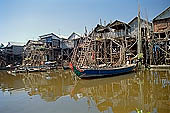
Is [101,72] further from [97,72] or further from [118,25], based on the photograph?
[118,25]

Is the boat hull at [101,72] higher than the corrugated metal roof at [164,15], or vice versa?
the corrugated metal roof at [164,15]

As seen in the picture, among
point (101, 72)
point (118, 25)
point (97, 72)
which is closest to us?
point (97, 72)

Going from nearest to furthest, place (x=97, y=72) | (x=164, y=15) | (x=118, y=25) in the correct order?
(x=97, y=72) < (x=164, y=15) < (x=118, y=25)

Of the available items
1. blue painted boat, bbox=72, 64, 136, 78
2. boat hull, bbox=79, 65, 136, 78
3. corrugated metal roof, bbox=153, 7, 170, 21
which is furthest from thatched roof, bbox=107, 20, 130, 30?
blue painted boat, bbox=72, 64, 136, 78

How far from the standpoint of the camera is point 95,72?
14.3 metres

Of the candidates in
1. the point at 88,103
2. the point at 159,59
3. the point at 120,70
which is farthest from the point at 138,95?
the point at 159,59

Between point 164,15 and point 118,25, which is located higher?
point 164,15

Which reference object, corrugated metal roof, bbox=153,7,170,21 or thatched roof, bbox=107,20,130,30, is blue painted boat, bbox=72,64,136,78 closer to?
thatched roof, bbox=107,20,130,30

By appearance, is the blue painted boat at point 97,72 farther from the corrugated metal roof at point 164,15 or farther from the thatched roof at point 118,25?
the corrugated metal roof at point 164,15

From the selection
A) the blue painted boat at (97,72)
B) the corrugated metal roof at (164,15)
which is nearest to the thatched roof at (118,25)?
the corrugated metal roof at (164,15)

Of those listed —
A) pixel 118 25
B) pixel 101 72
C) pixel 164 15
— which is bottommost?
pixel 101 72

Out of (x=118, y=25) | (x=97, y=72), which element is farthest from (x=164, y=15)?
(x=97, y=72)

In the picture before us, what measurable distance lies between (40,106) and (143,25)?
21.1 meters

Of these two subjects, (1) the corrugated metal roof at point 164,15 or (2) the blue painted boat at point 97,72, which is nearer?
(2) the blue painted boat at point 97,72
